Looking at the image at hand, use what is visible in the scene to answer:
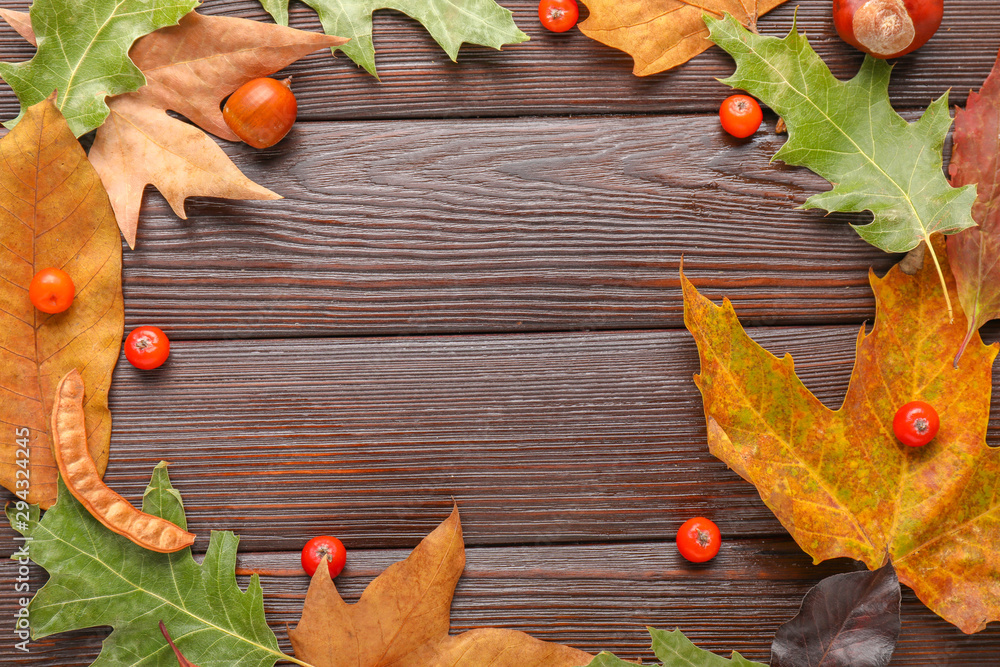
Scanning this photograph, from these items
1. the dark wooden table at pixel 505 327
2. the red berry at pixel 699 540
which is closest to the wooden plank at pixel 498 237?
the dark wooden table at pixel 505 327

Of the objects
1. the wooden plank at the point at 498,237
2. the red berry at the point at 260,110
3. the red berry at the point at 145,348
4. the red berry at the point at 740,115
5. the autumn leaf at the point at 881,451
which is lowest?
the autumn leaf at the point at 881,451

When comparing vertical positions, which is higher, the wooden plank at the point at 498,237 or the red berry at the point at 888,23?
the red berry at the point at 888,23

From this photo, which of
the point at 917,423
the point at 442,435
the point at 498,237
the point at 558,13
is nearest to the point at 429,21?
the point at 558,13

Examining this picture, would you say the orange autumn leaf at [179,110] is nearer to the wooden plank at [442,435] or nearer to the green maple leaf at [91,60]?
the green maple leaf at [91,60]

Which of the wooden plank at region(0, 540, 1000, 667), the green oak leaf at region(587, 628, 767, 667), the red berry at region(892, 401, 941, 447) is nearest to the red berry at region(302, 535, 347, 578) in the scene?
the wooden plank at region(0, 540, 1000, 667)

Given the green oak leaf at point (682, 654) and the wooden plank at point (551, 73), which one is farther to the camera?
the wooden plank at point (551, 73)

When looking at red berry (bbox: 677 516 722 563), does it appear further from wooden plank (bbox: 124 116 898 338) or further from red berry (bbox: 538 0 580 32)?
red berry (bbox: 538 0 580 32)
